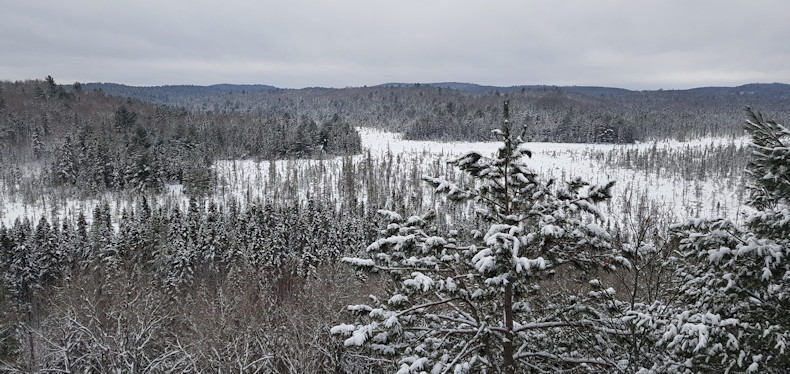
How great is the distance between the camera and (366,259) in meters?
8.27

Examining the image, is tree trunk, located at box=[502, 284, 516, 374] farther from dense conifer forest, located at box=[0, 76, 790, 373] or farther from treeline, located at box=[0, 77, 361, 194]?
treeline, located at box=[0, 77, 361, 194]

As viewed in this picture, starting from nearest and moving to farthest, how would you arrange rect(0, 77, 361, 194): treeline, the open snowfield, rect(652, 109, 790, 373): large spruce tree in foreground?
rect(652, 109, 790, 373): large spruce tree in foreground < the open snowfield < rect(0, 77, 361, 194): treeline

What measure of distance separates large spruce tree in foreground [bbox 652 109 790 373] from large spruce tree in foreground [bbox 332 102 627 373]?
1095mm

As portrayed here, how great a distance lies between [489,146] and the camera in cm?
17725

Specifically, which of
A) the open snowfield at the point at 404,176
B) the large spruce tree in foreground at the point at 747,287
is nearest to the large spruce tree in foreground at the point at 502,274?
the large spruce tree in foreground at the point at 747,287

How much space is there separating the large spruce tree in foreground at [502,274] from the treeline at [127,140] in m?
109

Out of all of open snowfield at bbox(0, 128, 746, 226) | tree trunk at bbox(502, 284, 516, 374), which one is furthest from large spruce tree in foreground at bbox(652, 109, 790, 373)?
open snowfield at bbox(0, 128, 746, 226)

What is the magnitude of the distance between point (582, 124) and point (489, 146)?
49256 millimetres

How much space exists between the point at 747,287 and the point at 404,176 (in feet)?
397

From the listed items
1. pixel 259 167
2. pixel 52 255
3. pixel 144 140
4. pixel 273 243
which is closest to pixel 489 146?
pixel 259 167

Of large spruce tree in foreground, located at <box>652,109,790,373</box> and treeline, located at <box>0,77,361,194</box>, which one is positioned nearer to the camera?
large spruce tree in foreground, located at <box>652,109,790,373</box>

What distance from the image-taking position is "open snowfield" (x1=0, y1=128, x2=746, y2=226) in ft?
335

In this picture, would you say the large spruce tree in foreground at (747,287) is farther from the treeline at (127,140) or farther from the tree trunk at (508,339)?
the treeline at (127,140)

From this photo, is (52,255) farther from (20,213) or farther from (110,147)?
(110,147)
